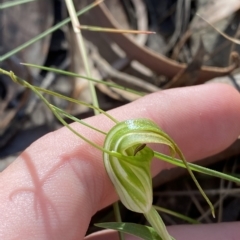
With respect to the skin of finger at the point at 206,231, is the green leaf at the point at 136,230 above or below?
above

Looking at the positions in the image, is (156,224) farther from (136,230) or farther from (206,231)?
(206,231)

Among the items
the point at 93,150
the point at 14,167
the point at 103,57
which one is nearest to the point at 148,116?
the point at 93,150

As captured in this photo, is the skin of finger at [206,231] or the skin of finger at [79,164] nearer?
the skin of finger at [79,164]

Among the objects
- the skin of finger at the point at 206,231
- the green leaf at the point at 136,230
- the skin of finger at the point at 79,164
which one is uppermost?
the skin of finger at the point at 79,164

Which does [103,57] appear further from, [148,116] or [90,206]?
[90,206]

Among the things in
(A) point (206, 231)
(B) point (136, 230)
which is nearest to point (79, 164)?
(B) point (136, 230)

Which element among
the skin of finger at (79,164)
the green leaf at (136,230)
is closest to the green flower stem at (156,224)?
the green leaf at (136,230)

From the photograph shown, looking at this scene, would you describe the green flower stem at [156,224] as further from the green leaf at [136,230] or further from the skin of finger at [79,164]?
the skin of finger at [79,164]

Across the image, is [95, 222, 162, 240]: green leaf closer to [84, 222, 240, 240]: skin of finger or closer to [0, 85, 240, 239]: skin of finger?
[0, 85, 240, 239]: skin of finger
